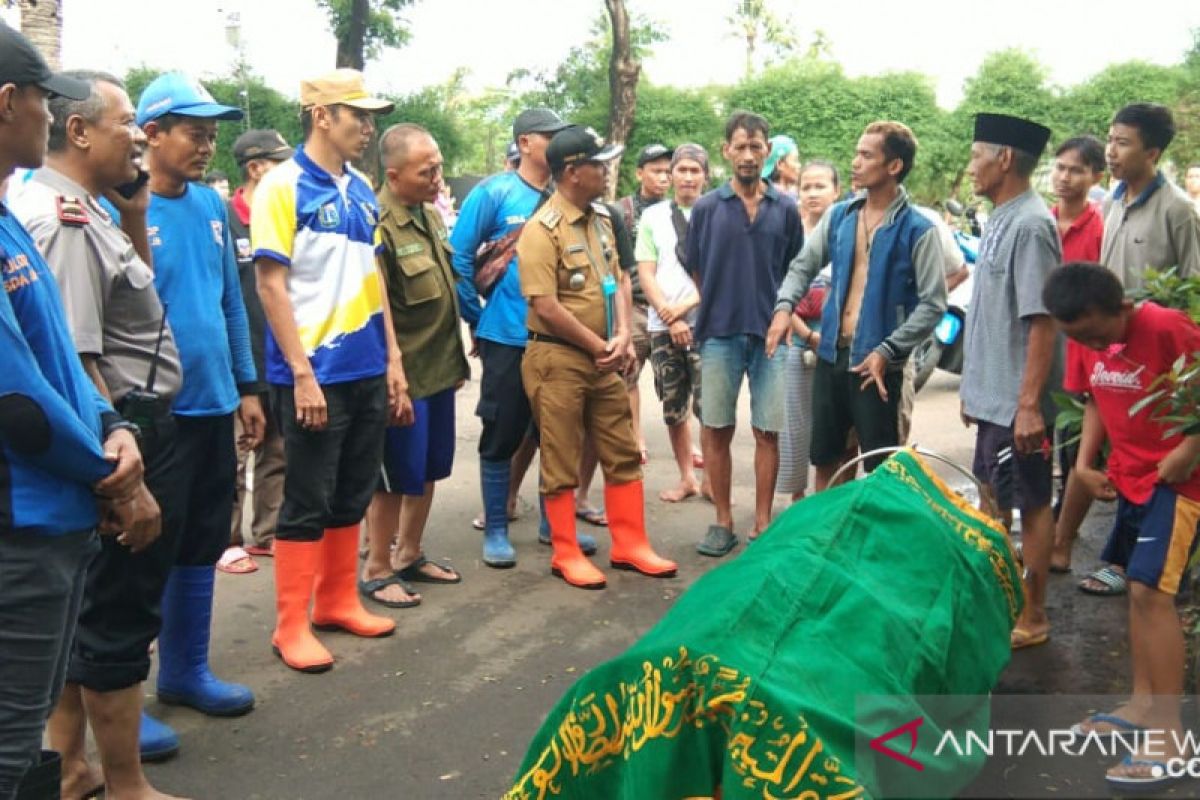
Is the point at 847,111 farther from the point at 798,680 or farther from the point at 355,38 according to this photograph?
the point at 798,680

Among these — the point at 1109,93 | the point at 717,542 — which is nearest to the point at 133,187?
the point at 717,542

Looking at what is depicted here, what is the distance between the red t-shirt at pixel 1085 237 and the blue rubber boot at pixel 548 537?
2.79 m

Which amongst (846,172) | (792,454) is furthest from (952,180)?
(792,454)

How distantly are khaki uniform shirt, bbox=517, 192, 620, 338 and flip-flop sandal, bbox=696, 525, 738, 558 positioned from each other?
4.13 ft

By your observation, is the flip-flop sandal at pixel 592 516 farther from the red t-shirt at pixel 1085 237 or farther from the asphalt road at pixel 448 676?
the red t-shirt at pixel 1085 237

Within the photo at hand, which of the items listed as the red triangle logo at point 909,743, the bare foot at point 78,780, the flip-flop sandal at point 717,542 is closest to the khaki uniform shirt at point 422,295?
the flip-flop sandal at point 717,542

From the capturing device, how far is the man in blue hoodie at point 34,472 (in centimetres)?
252

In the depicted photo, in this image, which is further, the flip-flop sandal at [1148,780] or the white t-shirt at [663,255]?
the white t-shirt at [663,255]

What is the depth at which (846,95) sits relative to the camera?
28.0 m

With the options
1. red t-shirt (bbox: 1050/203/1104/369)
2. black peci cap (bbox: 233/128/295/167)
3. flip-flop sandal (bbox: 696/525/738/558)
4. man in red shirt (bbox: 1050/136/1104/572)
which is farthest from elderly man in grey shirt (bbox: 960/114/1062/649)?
black peci cap (bbox: 233/128/295/167)

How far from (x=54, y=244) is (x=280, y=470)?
3122mm

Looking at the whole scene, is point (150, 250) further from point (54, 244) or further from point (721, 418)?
point (721, 418)

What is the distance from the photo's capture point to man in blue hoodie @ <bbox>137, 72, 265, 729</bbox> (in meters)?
4.11

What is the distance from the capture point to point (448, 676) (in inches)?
185
